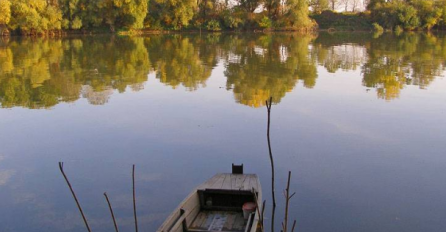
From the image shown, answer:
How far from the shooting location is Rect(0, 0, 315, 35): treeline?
44.4 meters

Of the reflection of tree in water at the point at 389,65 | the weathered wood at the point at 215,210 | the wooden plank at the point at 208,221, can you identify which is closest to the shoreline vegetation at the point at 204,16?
the reflection of tree in water at the point at 389,65

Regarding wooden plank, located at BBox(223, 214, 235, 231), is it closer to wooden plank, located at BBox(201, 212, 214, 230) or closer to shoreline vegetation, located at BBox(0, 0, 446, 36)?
wooden plank, located at BBox(201, 212, 214, 230)

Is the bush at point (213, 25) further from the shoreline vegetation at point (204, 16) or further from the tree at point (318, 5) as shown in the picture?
the tree at point (318, 5)

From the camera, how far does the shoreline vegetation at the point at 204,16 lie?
149ft

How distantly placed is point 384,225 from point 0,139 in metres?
8.52

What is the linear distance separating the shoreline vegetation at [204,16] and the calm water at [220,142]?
28593 millimetres

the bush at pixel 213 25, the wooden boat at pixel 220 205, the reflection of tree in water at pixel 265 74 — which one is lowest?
the wooden boat at pixel 220 205

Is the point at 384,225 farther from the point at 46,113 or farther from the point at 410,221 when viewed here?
the point at 46,113

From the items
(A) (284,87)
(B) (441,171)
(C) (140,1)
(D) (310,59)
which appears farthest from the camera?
(C) (140,1)

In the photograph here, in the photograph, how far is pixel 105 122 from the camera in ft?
39.1

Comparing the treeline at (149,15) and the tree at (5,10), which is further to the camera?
the treeline at (149,15)

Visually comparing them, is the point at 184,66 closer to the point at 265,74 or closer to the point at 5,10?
the point at 265,74

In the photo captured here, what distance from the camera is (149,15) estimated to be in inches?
2103

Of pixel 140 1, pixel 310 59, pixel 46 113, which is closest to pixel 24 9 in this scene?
pixel 140 1
